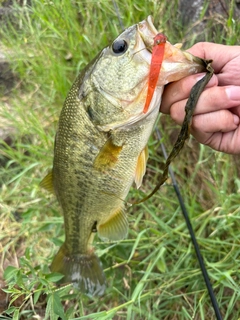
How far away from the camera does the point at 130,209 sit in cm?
242

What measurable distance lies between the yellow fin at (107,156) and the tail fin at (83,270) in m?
0.70

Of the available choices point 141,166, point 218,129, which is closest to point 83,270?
point 141,166

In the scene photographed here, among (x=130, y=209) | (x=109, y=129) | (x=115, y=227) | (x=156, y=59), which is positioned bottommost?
(x=130, y=209)

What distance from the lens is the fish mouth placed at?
1247 millimetres

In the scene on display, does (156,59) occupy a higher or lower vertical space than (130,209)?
higher

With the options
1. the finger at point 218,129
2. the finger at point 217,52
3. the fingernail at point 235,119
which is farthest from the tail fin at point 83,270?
the finger at point 217,52

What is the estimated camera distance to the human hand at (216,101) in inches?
49.9

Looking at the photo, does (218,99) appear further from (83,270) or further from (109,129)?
(83,270)

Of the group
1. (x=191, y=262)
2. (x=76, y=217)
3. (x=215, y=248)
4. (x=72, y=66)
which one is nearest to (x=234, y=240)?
(x=215, y=248)

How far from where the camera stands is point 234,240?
6.30 ft

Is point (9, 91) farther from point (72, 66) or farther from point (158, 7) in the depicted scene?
point (158, 7)

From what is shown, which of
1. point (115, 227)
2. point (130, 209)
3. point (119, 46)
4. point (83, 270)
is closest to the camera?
point (119, 46)

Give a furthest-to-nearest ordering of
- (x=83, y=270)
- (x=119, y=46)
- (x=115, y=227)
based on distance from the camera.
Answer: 1. (x=83, y=270)
2. (x=115, y=227)
3. (x=119, y=46)

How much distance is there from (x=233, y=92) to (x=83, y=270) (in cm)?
130
